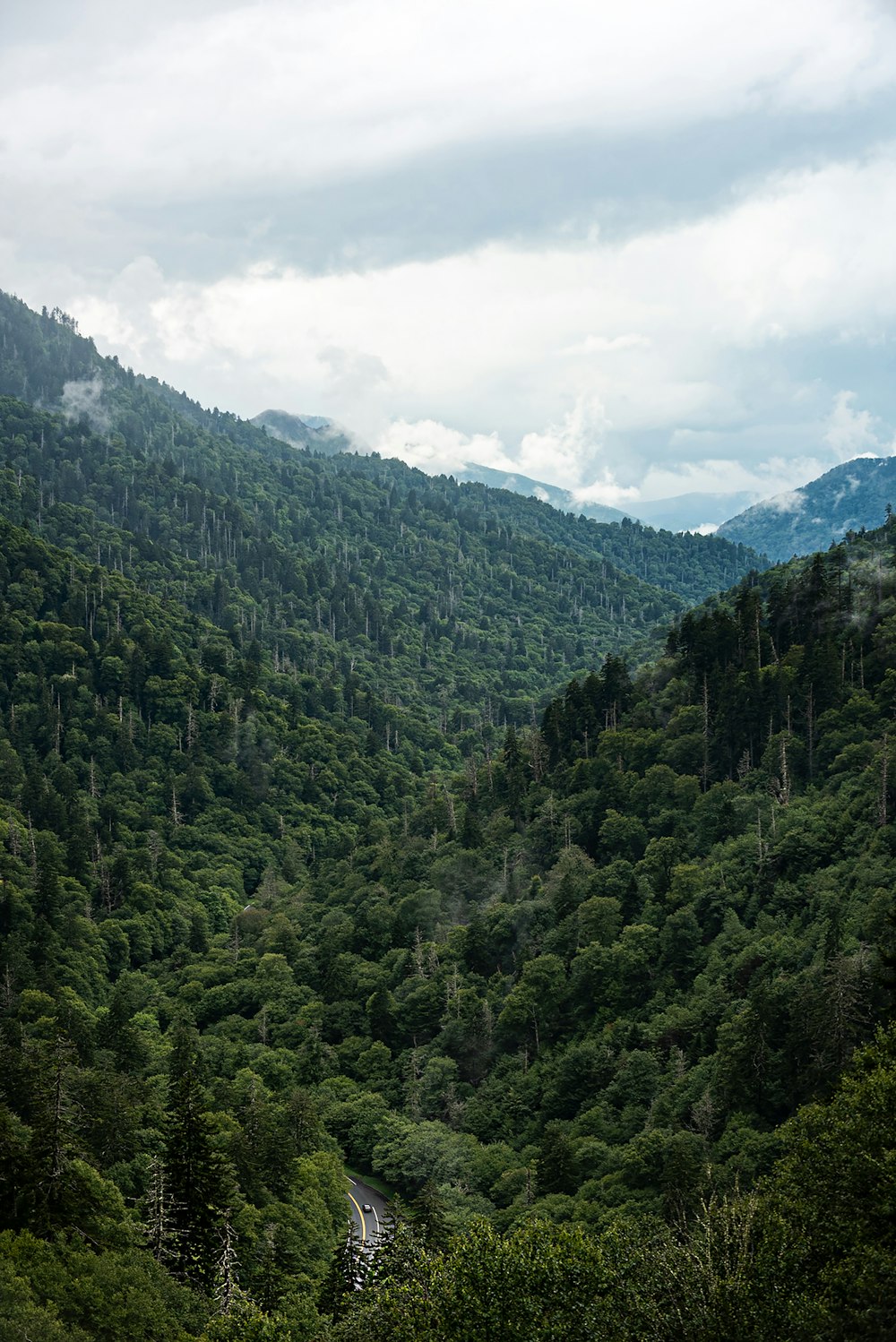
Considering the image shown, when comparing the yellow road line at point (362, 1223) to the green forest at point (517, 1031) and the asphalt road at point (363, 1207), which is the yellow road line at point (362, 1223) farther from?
the green forest at point (517, 1031)

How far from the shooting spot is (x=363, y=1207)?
8738cm

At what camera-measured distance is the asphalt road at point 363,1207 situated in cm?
8203

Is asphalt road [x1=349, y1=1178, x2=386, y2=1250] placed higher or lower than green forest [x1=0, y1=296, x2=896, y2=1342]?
lower

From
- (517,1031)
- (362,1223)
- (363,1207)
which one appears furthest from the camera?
(517,1031)

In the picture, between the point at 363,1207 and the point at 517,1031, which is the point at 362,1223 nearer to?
the point at 363,1207

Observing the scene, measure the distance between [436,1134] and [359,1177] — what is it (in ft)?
26.1

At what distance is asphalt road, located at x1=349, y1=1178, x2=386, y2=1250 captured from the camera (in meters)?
82.0

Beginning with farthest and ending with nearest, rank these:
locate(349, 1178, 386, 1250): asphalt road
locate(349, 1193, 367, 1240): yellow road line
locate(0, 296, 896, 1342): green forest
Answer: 1. locate(349, 1178, 386, 1250): asphalt road
2. locate(349, 1193, 367, 1240): yellow road line
3. locate(0, 296, 896, 1342): green forest

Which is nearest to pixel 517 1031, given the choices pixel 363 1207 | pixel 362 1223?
pixel 363 1207

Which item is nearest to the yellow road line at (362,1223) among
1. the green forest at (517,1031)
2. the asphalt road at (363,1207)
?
the asphalt road at (363,1207)

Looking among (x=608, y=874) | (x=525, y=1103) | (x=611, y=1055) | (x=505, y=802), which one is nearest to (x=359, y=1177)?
(x=525, y=1103)

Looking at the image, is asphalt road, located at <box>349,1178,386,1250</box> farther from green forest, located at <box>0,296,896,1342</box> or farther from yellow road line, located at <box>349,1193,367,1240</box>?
green forest, located at <box>0,296,896,1342</box>

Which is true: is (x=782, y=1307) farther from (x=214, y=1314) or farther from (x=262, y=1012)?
(x=262, y=1012)

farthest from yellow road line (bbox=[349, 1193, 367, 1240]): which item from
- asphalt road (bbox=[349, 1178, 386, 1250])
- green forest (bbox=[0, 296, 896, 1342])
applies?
green forest (bbox=[0, 296, 896, 1342])
